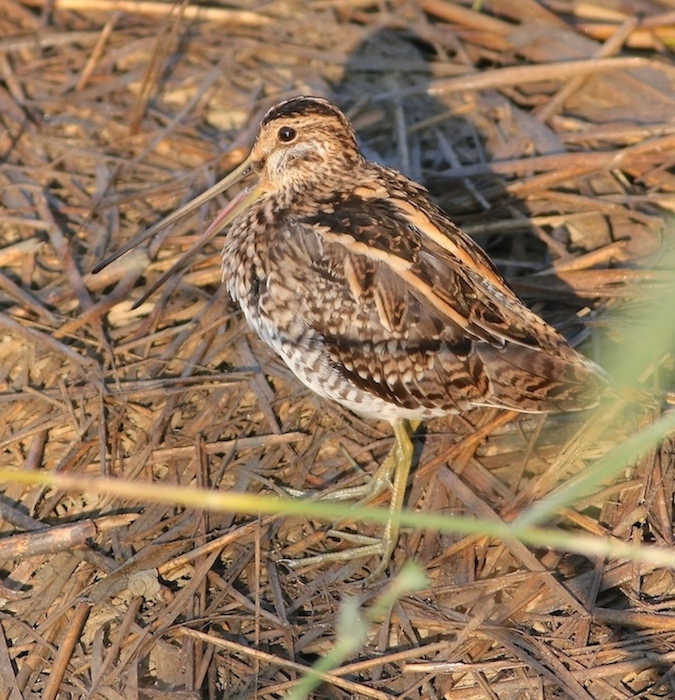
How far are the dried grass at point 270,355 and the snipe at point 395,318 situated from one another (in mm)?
356

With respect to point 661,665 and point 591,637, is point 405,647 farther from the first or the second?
point 661,665

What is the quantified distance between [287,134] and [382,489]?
1416 millimetres

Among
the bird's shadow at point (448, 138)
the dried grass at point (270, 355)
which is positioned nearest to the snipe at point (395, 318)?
the dried grass at point (270, 355)

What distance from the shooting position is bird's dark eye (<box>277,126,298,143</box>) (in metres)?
3.76

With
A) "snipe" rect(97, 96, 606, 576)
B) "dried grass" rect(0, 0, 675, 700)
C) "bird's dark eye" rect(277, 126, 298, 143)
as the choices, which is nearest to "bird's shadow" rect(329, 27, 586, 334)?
"dried grass" rect(0, 0, 675, 700)

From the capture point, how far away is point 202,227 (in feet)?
15.1

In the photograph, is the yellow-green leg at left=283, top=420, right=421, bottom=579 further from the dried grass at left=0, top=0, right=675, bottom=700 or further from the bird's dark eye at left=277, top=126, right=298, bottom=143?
the bird's dark eye at left=277, top=126, right=298, bottom=143

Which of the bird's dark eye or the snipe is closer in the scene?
the snipe

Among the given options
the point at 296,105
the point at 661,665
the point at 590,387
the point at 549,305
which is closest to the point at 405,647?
the point at 661,665

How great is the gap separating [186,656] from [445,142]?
294 centimetres

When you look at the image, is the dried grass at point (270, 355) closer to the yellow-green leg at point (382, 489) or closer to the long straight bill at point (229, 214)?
the yellow-green leg at point (382, 489)

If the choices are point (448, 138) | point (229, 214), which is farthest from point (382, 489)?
point (448, 138)

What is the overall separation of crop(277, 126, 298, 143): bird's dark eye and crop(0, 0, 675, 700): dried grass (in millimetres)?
849

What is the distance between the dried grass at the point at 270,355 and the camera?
322 cm
